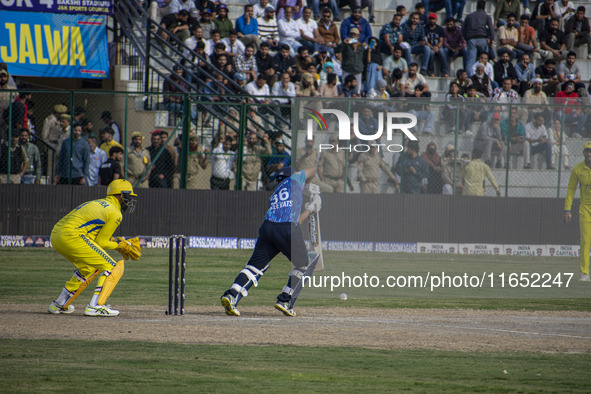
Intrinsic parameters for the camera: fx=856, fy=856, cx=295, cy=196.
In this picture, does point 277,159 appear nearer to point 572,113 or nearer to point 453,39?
point 572,113

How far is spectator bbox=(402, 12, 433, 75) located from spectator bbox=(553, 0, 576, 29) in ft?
17.7

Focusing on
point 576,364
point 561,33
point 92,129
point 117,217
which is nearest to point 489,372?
point 576,364

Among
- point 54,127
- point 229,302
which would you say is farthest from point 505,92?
point 229,302

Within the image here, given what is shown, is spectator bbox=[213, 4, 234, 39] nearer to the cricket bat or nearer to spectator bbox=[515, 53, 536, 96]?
spectator bbox=[515, 53, 536, 96]

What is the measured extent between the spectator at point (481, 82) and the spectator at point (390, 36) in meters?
2.74

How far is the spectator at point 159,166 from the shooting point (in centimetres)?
2108

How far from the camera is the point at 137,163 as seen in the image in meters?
21.0

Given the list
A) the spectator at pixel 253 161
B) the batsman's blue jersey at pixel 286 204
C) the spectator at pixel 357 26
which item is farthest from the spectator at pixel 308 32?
the batsman's blue jersey at pixel 286 204

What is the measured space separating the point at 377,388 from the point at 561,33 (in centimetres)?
2291

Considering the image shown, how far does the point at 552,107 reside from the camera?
15.4 metres

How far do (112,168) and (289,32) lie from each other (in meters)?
7.53

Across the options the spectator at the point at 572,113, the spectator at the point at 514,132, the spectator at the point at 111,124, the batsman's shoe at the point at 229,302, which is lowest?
the batsman's shoe at the point at 229,302

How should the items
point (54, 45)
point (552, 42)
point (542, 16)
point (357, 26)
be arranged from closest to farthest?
point (54, 45) → point (357, 26) → point (552, 42) → point (542, 16)

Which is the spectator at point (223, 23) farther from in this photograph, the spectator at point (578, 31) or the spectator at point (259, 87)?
the spectator at point (578, 31)
